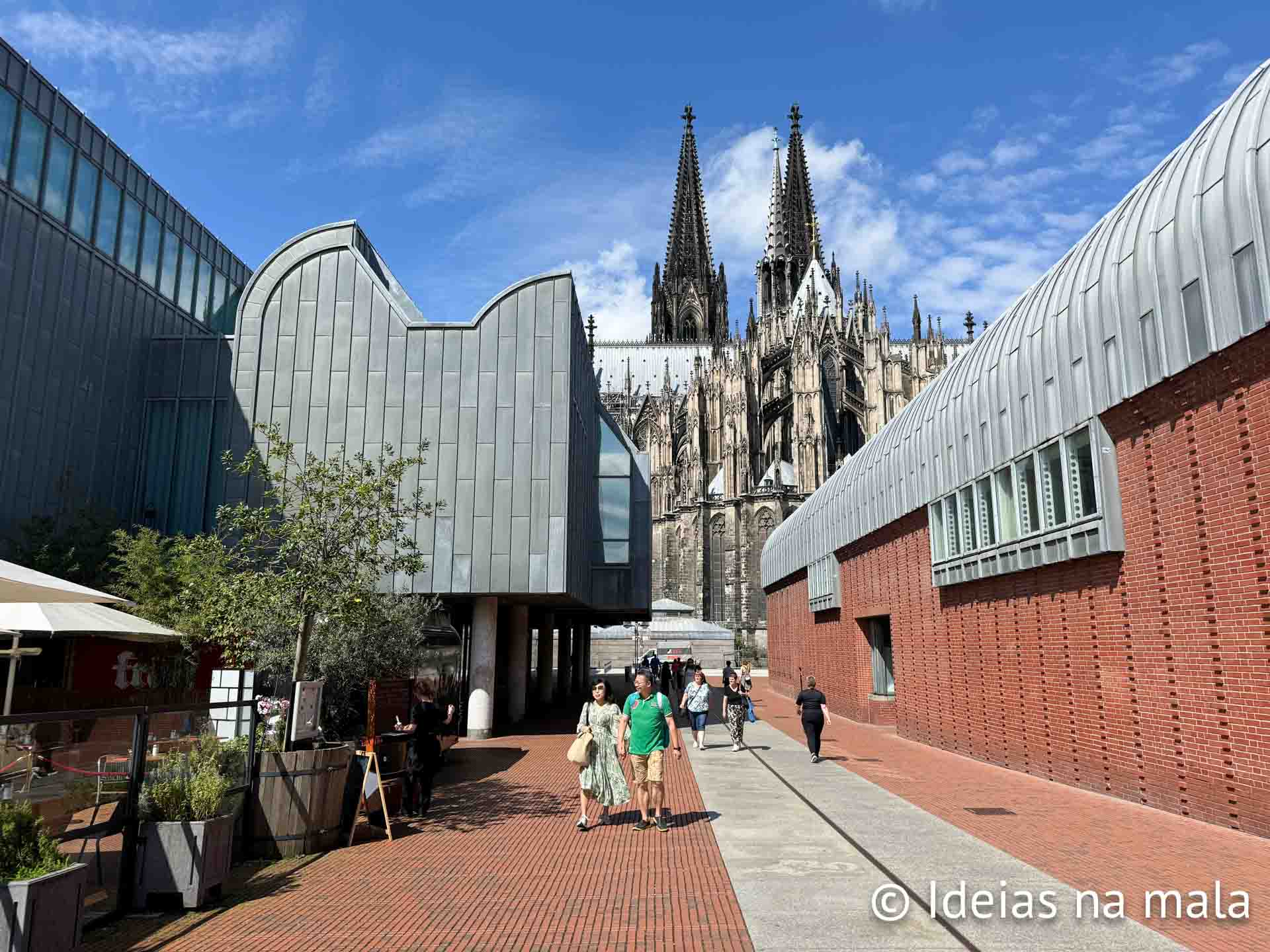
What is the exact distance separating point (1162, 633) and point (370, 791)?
9489 millimetres

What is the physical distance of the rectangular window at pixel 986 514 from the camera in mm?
15109

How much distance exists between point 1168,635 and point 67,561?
20.6 metres

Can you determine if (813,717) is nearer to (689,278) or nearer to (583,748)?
(583,748)

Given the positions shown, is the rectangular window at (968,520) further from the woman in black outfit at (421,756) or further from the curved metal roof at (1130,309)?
the woman in black outfit at (421,756)

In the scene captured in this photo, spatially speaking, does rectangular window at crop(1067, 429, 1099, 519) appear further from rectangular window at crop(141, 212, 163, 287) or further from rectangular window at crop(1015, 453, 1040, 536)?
rectangular window at crop(141, 212, 163, 287)

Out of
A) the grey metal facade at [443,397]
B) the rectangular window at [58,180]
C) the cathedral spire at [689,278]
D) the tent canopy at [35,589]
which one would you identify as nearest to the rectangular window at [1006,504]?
the grey metal facade at [443,397]

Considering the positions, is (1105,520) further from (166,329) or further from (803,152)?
(803,152)

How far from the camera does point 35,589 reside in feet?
25.7

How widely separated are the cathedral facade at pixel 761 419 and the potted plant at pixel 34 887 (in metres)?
64.3

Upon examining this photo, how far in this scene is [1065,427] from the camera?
12.3 m

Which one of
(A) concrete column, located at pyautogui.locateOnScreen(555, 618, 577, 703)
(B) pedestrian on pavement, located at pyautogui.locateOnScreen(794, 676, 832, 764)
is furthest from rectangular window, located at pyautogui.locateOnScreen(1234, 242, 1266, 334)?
(A) concrete column, located at pyautogui.locateOnScreen(555, 618, 577, 703)

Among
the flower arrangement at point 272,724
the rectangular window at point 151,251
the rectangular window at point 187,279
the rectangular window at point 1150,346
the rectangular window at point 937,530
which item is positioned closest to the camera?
the flower arrangement at point 272,724

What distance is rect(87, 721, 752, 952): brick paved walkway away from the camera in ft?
19.6

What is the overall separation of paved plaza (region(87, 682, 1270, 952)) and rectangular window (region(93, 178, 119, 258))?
1968 cm
